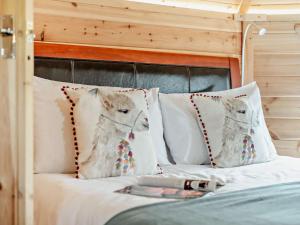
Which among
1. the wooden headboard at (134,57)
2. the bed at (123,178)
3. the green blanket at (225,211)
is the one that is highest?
the wooden headboard at (134,57)

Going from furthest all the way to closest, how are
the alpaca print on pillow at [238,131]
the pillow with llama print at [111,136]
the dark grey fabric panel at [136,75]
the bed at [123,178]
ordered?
the dark grey fabric panel at [136,75], the alpaca print on pillow at [238,131], the pillow with llama print at [111,136], the bed at [123,178]

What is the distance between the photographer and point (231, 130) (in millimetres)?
2738

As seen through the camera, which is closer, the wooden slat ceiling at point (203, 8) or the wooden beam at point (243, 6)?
the wooden slat ceiling at point (203, 8)

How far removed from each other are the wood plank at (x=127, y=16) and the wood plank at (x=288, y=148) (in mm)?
992

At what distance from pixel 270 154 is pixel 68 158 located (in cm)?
128

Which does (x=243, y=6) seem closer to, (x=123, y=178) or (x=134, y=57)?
(x=134, y=57)

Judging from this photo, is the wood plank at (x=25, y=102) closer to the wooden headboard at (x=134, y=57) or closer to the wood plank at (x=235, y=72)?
the wooden headboard at (x=134, y=57)

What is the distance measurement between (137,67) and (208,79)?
60 centimetres

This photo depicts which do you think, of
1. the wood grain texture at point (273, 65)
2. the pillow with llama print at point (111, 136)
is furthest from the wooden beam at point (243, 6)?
the pillow with llama print at point (111, 136)

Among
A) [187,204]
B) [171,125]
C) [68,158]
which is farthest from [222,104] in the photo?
[187,204]

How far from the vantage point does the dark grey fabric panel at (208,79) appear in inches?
134

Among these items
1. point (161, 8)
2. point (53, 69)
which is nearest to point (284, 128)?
point (161, 8)

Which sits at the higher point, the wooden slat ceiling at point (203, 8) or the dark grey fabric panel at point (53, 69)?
the wooden slat ceiling at point (203, 8)

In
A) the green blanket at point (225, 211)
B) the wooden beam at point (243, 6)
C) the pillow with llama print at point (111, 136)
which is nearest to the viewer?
the green blanket at point (225, 211)
